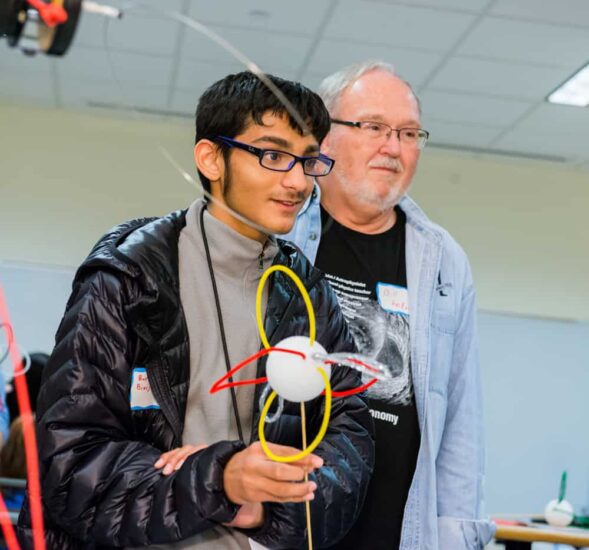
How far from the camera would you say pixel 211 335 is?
1.25m

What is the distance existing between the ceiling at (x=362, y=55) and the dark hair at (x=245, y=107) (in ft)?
7.95

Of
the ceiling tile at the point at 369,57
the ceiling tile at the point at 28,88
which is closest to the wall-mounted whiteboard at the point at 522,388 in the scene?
the ceiling tile at the point at 28,88

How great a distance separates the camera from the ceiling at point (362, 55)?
4.18m

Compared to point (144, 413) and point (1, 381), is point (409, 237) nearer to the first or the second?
point (144, 413)

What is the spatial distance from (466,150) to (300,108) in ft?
16.6

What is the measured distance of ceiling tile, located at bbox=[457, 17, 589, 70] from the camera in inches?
167

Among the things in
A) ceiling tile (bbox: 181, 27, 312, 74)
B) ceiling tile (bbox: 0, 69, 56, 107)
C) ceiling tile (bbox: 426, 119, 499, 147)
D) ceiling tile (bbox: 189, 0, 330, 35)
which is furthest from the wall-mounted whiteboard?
ceiling tile (bbox: 189, 0, 330, 35)

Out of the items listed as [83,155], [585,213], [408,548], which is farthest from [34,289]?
[408,548]

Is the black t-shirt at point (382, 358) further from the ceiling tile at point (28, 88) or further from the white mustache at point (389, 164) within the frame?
the ceiling tile at point (28, 88)

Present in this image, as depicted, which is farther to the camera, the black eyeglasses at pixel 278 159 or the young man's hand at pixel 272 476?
the black eyeglasses at pixel 278 159

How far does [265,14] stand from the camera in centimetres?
426

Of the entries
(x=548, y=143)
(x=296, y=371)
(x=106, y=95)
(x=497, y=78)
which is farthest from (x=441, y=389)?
(x=548, y=143)

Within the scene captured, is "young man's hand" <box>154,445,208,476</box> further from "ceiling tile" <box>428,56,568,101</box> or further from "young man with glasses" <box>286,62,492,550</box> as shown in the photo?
"ceiling tile" <box>428,56,568,101</box>

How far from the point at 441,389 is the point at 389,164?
0.46 m
